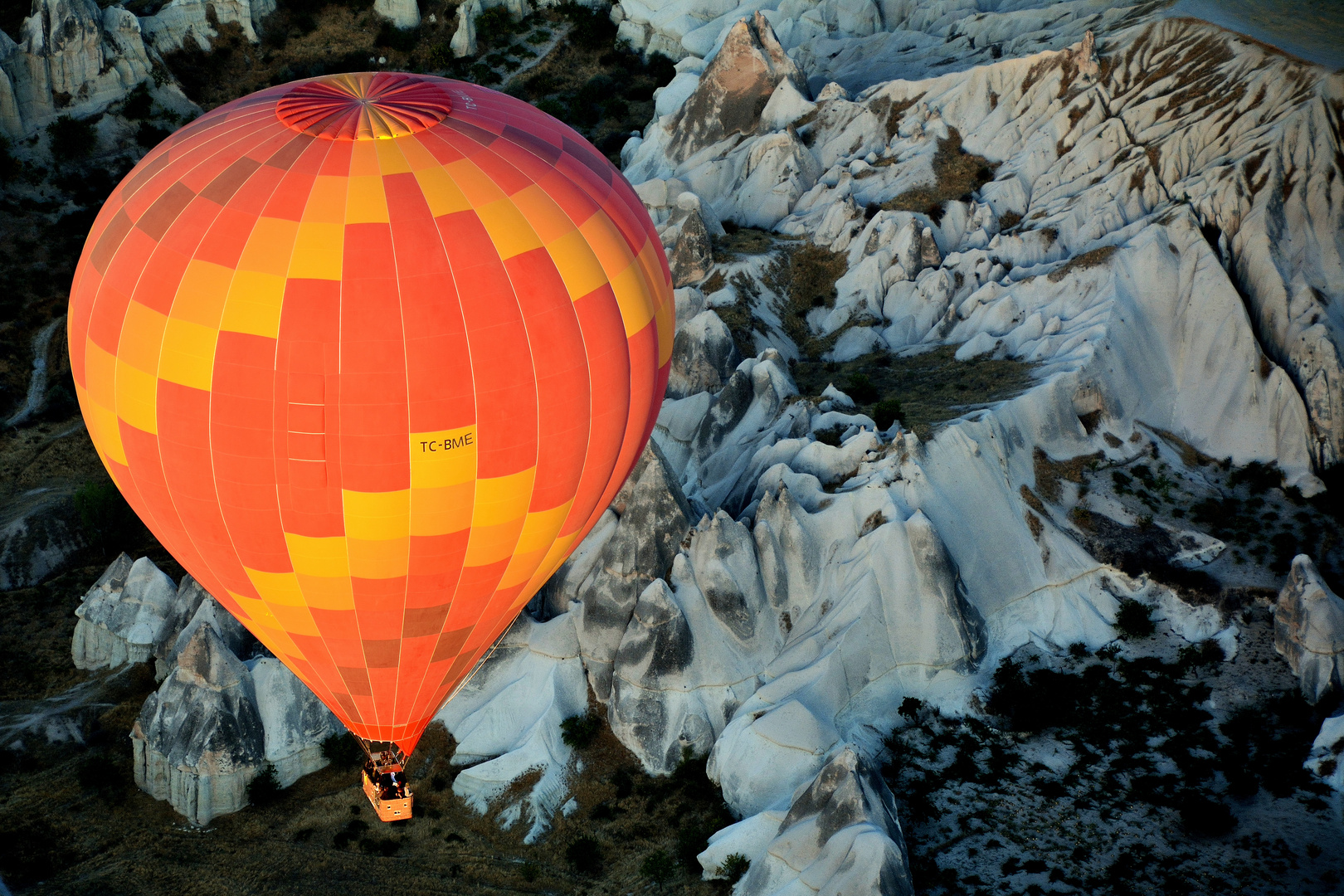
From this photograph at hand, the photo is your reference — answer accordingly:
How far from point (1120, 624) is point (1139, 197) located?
18656mm

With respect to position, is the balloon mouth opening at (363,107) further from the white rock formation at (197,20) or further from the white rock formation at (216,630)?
the white rock formation at (197,20)

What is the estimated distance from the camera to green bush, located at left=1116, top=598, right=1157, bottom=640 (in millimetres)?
31016

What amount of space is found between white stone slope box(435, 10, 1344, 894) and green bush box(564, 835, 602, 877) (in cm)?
288

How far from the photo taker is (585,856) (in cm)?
2667

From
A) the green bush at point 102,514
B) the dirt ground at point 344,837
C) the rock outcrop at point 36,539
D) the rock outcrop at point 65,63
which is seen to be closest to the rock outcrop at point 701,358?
the dirt ground at point 344,837

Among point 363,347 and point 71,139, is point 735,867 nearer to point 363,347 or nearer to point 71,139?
point 363,347

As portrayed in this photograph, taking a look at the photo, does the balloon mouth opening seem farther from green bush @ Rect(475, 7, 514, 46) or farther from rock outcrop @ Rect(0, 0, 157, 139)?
green bush @ Rect(475, 7, 514, 46)

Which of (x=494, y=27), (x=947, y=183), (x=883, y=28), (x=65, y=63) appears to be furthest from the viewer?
(x=494, y=27)

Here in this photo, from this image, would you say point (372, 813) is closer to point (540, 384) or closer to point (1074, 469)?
point (540, 384)

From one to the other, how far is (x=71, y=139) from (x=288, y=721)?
37.4 metres

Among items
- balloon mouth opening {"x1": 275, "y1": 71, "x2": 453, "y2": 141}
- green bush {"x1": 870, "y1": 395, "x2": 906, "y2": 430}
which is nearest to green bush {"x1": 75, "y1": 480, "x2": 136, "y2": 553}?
balloon mouth opening {"x1": 275, "y1": 71, "x2": 453, "y2": 141}

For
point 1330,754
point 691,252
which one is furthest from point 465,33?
point 1330,754

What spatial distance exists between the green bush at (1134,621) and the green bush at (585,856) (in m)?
15.5

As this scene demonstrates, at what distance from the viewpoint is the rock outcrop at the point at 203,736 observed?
28188 mm
